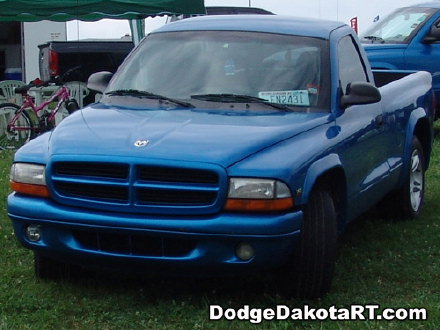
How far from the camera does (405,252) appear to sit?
235 inches

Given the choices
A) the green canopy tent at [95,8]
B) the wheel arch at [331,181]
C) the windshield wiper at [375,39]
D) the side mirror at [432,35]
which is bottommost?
the wheel arch at [331,181]

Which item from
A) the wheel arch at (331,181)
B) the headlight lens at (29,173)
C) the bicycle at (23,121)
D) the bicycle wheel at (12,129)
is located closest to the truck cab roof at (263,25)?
the wheel arch at (331,181)

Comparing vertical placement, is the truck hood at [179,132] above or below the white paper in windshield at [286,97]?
below

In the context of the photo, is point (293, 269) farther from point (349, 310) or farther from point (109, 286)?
point (109, 286)

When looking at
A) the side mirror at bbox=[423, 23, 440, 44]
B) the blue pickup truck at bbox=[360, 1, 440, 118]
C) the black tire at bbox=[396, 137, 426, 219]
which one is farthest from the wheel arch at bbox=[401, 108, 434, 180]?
the side mirror at bbox=[423, 23, 440, 44]

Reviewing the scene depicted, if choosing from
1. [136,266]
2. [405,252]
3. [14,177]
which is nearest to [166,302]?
[136,266]

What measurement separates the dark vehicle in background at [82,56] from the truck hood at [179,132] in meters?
9.00

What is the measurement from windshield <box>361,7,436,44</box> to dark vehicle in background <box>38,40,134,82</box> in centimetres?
440

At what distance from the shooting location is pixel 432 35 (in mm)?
11672

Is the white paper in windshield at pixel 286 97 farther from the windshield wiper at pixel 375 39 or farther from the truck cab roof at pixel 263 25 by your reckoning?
the windshield wiper at pixel 375 39

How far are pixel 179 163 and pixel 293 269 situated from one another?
88 cm

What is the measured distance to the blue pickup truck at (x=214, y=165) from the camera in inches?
173

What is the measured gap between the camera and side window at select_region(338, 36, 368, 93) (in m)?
5.92

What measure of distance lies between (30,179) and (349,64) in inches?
102
